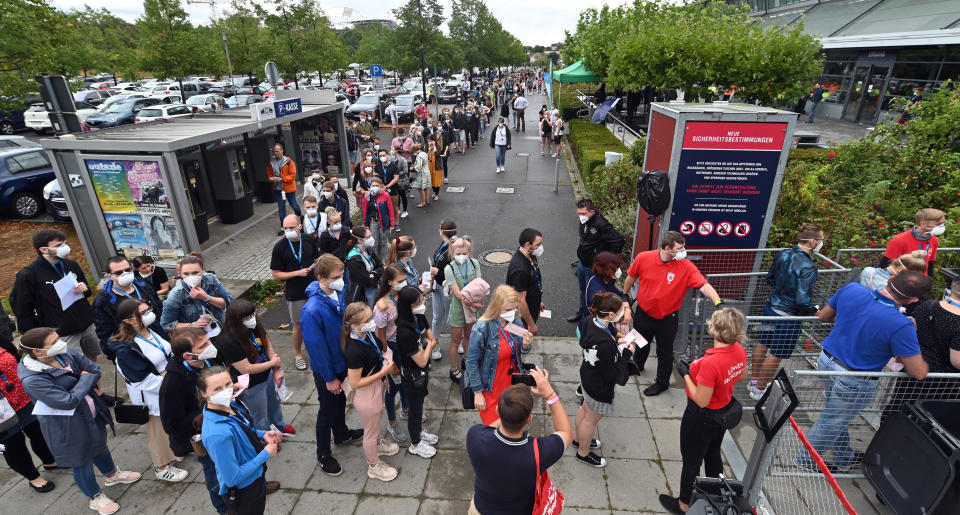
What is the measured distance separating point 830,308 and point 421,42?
2839cm

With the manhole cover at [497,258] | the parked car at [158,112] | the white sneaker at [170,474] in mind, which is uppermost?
the parked car at [158,112]

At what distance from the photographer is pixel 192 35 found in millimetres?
24344

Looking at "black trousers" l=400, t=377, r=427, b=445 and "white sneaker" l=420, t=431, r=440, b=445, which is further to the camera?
"white sneaker" l=420, t=431, r=440, b=445

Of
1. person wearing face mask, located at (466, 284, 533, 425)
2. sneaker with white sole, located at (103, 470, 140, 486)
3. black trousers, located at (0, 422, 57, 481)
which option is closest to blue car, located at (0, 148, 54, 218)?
black trousers, located at (0, 422, 57, 481)

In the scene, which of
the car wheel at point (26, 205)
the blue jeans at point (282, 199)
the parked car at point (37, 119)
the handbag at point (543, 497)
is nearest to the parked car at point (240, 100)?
the parked car at point (37, 119)

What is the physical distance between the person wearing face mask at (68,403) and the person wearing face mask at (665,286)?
197 inches

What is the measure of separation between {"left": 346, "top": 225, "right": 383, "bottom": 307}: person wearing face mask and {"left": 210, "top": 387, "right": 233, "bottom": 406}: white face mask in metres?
2.41

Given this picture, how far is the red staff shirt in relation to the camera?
501 cm

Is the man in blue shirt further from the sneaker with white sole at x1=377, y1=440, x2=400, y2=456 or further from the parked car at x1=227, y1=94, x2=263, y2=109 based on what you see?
the parked car at x1=227, y1=94, x2=263, y2=109

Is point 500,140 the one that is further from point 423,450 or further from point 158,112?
point 158,112

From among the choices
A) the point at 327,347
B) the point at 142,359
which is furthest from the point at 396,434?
the point at 142,359

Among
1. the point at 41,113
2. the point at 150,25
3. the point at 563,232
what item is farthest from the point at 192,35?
the point at 563,232

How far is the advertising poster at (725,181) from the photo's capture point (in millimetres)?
6070

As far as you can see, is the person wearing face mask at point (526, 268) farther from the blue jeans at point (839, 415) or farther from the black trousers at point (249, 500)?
the black trousers at point (249, 500)
